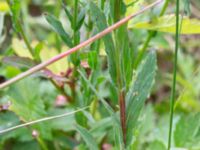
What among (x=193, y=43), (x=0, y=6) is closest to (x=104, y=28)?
(x=0, y=6)

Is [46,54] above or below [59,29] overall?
below

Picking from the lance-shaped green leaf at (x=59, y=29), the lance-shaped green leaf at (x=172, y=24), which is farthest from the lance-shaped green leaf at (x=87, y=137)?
the lance-shaped green leaf at (x=172, y=24)

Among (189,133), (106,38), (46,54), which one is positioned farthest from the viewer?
(46,54)

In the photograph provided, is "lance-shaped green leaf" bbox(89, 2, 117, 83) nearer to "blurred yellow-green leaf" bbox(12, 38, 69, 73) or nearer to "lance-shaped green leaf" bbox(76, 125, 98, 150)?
"lance-shaped green leaf" bbox(76, 125, 98, 150)

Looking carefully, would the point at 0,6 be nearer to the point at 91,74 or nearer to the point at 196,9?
the point at 91,74

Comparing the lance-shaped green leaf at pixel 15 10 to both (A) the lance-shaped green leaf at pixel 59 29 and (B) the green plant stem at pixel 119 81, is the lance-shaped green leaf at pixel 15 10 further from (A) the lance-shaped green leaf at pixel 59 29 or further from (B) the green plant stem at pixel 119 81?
(B) the green plant stem at pixel 119 81

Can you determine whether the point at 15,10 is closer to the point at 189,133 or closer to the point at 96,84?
the point at 96,84

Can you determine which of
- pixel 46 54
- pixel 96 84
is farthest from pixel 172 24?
pixel 46 54
